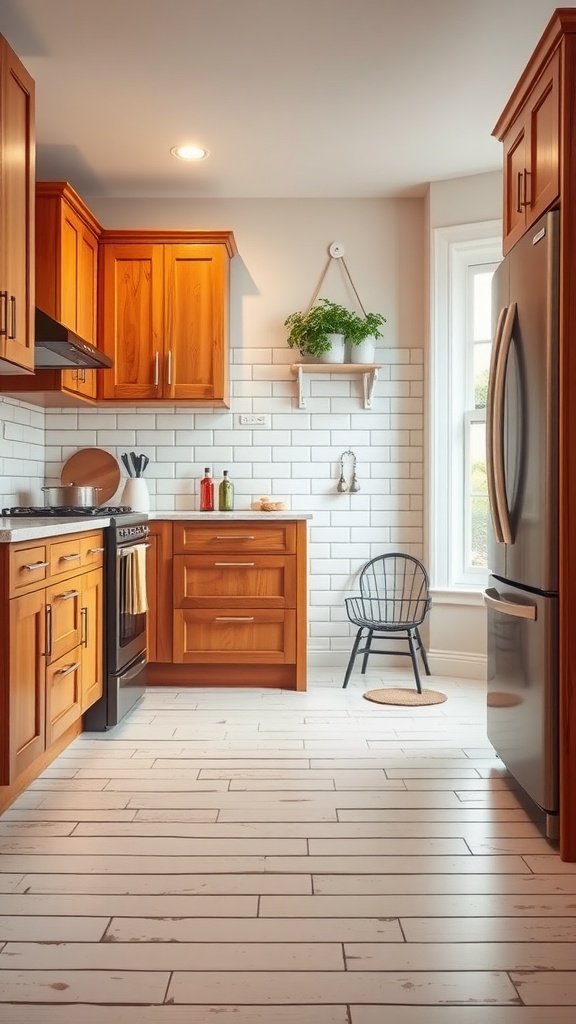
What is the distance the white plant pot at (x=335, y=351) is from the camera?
4707 mm

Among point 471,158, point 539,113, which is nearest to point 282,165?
point 471,158

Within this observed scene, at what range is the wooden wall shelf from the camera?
15.5ft

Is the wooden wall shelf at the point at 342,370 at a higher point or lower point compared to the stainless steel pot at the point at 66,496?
higher

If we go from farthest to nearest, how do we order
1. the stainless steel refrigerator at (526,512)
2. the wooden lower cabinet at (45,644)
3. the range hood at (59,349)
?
the range hood at (59,349) → the wooden lower cabinet at (45,644) → the stainless steel refrigerator at (526,512)

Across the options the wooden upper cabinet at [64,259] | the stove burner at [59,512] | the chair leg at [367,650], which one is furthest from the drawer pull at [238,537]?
the wooden upper cabinet at [64,259]

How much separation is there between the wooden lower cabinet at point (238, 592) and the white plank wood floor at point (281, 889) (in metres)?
0.90

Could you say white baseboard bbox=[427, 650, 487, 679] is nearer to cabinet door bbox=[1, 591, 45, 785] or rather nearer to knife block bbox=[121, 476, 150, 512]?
knife block bbox=[121, 476, 150, 512]

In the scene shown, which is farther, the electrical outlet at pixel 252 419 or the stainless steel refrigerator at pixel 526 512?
the electrical outlet at pixel 252 419

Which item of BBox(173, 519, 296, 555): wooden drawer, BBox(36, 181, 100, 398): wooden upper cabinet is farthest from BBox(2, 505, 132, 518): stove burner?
BBox(36, 181, 100, 398): wooden upper cabinet

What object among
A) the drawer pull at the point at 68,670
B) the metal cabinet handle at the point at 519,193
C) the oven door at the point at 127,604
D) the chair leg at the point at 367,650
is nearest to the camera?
the metal cabinet handle at the point at 519,193

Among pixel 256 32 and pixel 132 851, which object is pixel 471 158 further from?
pixel 132 851

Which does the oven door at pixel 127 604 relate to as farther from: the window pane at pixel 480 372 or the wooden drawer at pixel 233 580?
the window pane at pixel 480 372

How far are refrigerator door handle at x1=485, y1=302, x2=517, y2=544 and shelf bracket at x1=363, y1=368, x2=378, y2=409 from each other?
212cm

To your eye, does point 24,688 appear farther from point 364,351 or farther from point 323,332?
point 364,351
